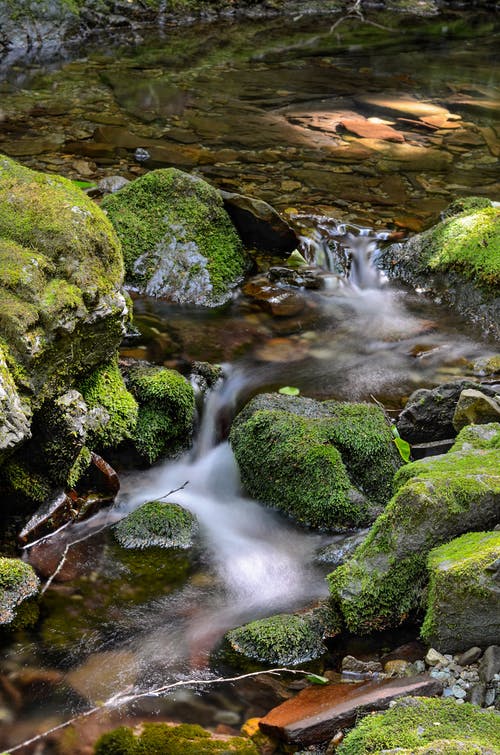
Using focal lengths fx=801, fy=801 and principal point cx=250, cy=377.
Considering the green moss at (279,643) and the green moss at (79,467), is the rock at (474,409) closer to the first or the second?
the green moss at (279,643)

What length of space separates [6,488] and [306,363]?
2868 millimetres

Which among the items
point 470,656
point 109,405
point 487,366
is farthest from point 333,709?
point 487,366

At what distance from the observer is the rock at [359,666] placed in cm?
372

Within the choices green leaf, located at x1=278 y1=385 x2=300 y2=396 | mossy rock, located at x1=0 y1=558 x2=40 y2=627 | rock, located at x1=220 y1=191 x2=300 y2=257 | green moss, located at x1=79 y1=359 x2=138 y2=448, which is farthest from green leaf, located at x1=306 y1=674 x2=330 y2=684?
rock, located at x1=220 y1=191 x2=300 y2=257

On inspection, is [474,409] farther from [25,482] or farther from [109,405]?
[25,482]

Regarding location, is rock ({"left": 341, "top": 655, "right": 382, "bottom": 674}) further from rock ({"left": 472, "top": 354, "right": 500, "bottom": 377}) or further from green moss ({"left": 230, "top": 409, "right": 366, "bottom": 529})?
rock ({"left": 472, "top": 354, "right": 500, "bottom": 377})

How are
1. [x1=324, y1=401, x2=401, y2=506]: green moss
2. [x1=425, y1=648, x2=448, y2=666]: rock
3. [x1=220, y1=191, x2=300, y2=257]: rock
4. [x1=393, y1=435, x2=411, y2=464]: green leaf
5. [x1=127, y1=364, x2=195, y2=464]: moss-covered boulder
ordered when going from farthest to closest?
[x1=220, y1=191, x2=300, y2=257]: rock, [x1=127, y1=364, x2=195, y2=464]: moss-covered boulder, [x1=393, y1=435, x2=411, y2=464]: green leaf, [x1=324, y1=401, x2=401, y2=506]: green moss, [x1=425, y1=648, x2=448, y2=666]: rock

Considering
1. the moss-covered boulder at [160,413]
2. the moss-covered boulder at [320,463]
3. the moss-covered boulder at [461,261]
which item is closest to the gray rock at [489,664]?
the moss-covered boulder at [320,463]

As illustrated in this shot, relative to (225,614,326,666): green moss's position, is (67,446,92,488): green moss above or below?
above

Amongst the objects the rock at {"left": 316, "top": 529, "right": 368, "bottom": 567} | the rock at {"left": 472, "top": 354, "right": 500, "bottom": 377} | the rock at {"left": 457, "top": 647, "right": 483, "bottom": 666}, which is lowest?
the rock at {"left": 472, "top": 354, "right": 500, "bottom": 377}

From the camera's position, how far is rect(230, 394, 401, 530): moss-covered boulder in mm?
4910

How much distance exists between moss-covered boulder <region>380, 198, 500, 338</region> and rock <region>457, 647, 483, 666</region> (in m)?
4.28

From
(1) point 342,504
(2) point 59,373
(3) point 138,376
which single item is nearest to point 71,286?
(2) point 59,373

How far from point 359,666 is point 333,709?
456mm
